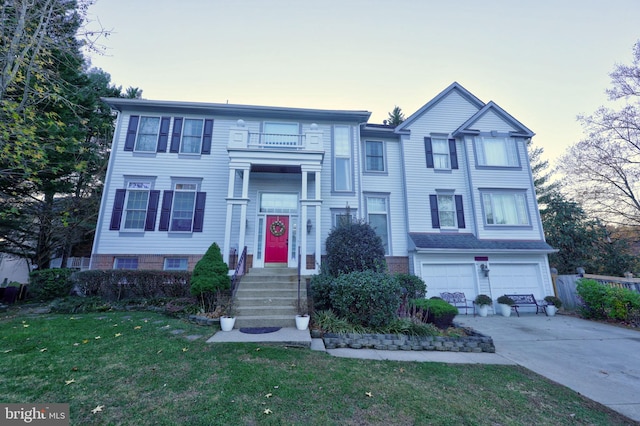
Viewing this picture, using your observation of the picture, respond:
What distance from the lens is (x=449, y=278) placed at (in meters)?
11.6

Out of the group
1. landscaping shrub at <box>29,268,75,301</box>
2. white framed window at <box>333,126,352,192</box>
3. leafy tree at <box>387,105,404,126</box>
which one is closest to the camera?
landscaping shrub at <box>29,268,75,301</box>

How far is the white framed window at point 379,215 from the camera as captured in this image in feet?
40.5

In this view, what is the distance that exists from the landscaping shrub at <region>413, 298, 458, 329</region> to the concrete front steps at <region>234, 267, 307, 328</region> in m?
3.64

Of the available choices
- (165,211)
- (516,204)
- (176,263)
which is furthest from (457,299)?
(165,211)

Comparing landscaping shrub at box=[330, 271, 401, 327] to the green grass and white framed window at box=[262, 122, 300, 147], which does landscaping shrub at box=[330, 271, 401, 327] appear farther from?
white framed window at box=[262, 122, 300, 147]

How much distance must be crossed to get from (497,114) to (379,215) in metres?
8.77

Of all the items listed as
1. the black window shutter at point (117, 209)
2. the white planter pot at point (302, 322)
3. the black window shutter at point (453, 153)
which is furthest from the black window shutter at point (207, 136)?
the black window shutter at point (453, 153)

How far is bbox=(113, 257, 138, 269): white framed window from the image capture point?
10.4m

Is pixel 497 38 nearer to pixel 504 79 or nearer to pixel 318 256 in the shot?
pixel 504 79

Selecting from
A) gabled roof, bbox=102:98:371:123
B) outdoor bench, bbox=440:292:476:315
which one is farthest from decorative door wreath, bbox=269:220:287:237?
outdoor bench, bbox=440:292:476:315

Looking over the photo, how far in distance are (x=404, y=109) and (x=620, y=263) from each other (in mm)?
19721

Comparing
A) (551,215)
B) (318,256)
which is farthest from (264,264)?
(551,215)

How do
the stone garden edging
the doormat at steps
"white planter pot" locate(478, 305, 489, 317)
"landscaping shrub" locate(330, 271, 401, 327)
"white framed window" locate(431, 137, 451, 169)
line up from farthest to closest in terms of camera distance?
1. "white framed window" locate(431, 137, 451, 169)
2. "white planter pot" locate(478, 305, 489, 317)
3. "landscaping shrub" locate(330, 271, 401, 327)
4. the doormat at steps
5. the stone garden edging

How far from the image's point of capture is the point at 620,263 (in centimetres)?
1370
